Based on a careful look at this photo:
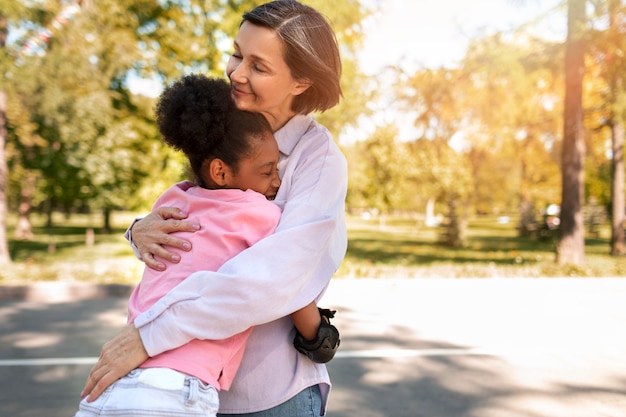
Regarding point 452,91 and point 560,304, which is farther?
point 452,91

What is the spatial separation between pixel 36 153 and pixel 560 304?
11883mm

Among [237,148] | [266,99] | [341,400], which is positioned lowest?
[341,400]

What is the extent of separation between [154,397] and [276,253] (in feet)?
1.23

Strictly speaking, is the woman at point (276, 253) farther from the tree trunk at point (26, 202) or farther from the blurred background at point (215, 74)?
the tree trunk at point (26, 202)

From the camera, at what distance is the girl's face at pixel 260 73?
1550 millimetres

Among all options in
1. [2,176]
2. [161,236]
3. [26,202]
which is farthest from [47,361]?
[26,202]

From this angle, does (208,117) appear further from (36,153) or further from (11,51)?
(36,153)

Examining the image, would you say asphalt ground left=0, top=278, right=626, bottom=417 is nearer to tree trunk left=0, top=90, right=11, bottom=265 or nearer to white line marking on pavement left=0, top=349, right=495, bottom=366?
white line marking on pavement left=0, top=349, right=495, bottom=366

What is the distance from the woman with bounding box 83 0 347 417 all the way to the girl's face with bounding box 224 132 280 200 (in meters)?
0.06

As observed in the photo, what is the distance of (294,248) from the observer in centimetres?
136

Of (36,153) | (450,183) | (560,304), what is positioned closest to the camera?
(560,304)

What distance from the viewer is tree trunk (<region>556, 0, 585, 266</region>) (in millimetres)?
13852

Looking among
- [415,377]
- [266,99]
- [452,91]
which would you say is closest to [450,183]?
[452,91]

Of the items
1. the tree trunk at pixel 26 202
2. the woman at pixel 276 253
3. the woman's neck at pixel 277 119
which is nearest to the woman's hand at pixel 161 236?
the woman at pixel 276 253
